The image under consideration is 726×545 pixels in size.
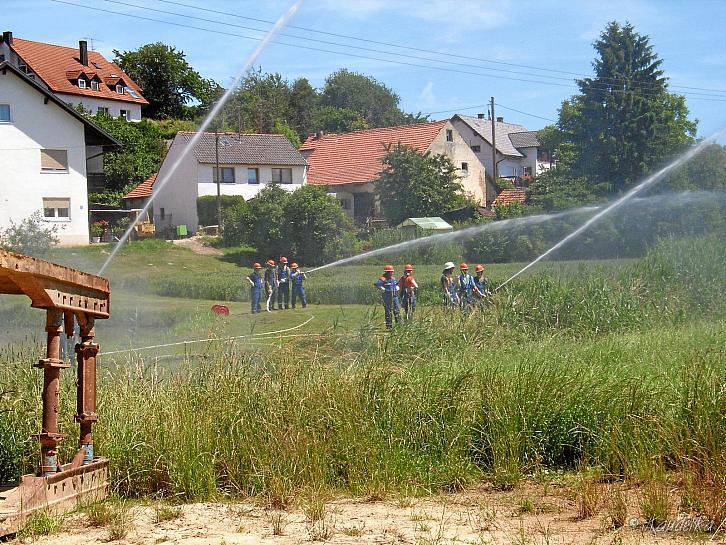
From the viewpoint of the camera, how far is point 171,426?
29.9ft

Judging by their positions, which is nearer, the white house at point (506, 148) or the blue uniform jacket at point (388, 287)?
the blue uniform jacket at point (388, 287)

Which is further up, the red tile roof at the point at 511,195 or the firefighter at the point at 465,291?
the red tile roof at the point at 511,195

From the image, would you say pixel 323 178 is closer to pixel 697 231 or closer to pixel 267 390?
pixel 697 231

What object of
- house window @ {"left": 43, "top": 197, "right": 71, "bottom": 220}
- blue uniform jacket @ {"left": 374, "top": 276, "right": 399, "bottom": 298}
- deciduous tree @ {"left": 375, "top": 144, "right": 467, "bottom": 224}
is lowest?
blue uniform jacket @ {"left": 374, "top": 276, "right": 399, "bottom": 298}

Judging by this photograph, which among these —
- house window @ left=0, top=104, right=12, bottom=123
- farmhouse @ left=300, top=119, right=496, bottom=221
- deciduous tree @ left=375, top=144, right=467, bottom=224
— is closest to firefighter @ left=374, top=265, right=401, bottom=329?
house window @ left=0, top=104, right=12, bottom=123

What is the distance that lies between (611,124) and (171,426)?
47.1 metres

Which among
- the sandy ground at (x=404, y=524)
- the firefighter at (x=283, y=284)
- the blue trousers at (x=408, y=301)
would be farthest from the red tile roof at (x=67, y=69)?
the sandy ground at (x=404, y=524)

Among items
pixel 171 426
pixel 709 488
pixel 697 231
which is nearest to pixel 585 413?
pixel 709 488

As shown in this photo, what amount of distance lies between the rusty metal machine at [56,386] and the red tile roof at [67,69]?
61526 millimetres

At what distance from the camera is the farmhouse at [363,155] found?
58312 millimetres

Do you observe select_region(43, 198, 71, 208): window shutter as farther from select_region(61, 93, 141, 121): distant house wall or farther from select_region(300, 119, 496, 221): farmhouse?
select_region(61, 93, 141, 121): distant house wall

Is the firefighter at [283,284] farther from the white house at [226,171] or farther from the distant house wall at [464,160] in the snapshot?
the distant house wall at [464,160]

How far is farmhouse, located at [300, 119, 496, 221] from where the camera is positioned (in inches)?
2296

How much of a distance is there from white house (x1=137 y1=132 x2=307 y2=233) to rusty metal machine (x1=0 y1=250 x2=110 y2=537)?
129 ft
